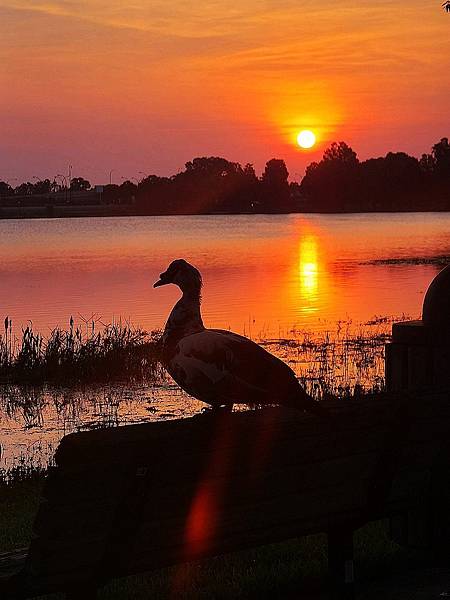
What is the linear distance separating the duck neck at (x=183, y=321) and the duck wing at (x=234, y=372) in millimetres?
387

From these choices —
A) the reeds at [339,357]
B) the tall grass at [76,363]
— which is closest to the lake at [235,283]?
the reeds at [339,357]

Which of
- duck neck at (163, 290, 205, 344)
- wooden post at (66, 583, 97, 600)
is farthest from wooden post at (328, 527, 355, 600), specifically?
wooden post at (66, 583, 97, 600)

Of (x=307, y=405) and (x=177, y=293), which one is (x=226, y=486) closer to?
(x=307, y=405)

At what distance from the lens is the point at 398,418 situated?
17.7ft

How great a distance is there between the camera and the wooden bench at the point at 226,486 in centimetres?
428

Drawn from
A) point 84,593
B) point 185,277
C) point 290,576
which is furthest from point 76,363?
point 84,593


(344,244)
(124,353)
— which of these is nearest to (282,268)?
(344,244)

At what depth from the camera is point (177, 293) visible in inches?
1678

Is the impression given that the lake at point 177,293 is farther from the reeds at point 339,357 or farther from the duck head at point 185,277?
the duck head at point 185,277

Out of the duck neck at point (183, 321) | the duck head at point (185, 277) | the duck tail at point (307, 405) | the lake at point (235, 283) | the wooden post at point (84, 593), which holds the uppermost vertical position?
the duck head at point (185, 277)

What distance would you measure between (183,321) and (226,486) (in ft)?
3.72

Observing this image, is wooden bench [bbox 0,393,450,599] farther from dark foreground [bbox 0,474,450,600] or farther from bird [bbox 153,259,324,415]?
dark foreground [bbox 0,474,450,600]

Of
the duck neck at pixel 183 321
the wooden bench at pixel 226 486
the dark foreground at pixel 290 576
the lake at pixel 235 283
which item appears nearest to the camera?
the wooden bench at pixel 226 486

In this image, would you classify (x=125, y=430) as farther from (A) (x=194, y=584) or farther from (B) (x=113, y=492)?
(A) (x=194, y=584)
